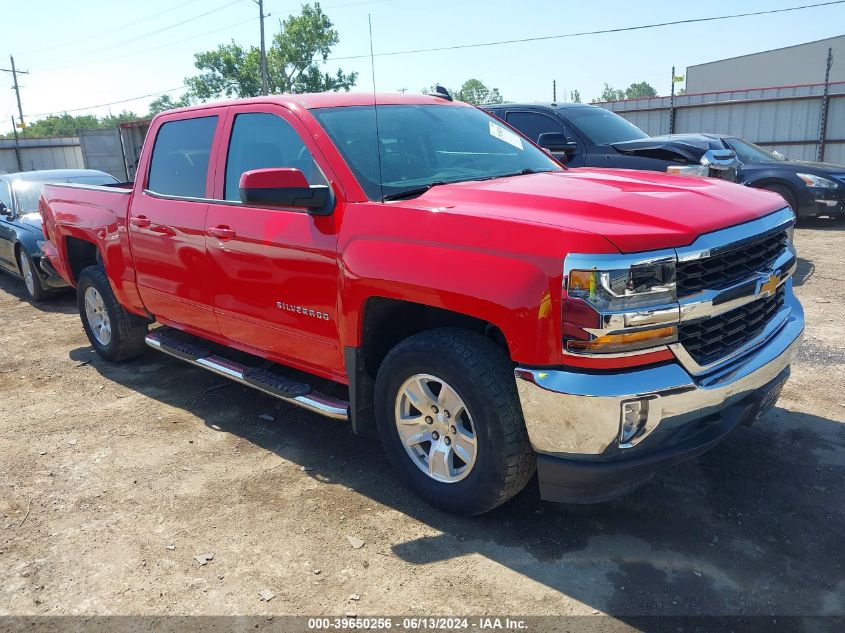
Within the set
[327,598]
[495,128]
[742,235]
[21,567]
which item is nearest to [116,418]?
[21,567]

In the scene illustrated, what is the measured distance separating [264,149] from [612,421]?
8.39 feet

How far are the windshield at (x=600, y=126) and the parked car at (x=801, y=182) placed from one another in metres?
2.55

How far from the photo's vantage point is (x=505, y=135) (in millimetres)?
4398

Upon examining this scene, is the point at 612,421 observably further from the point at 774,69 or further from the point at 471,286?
the point at 774,69

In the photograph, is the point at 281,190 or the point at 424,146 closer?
the point at 281,190

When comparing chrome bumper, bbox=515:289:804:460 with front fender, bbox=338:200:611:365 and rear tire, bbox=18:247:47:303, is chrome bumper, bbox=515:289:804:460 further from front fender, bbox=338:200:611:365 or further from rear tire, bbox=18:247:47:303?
rear tire, bbox=18:247:47:303

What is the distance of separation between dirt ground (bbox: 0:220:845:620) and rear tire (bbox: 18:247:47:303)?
408 centimetres

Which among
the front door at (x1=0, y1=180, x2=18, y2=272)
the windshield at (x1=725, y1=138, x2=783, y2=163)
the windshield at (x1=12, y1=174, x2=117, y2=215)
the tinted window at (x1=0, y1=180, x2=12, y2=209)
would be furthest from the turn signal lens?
the windshield at (x1=725, y1=138, x2=783, y2=163)

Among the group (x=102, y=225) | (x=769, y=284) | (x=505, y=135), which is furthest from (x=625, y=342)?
(x=102, y=225)

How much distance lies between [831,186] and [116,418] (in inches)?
431

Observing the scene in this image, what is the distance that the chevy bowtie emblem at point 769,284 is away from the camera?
3.03 metres

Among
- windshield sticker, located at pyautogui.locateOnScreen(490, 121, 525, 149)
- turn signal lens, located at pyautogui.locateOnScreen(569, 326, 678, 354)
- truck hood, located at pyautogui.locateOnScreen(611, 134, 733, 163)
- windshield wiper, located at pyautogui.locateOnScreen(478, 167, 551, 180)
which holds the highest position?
windshield sticker, located at pyautogui.locateOnScreen(490, 121, 525, 149)

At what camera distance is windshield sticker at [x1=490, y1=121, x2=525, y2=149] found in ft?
14.2

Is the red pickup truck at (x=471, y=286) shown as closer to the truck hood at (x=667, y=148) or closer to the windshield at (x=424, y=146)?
the windshield at (x=424, y=146)
